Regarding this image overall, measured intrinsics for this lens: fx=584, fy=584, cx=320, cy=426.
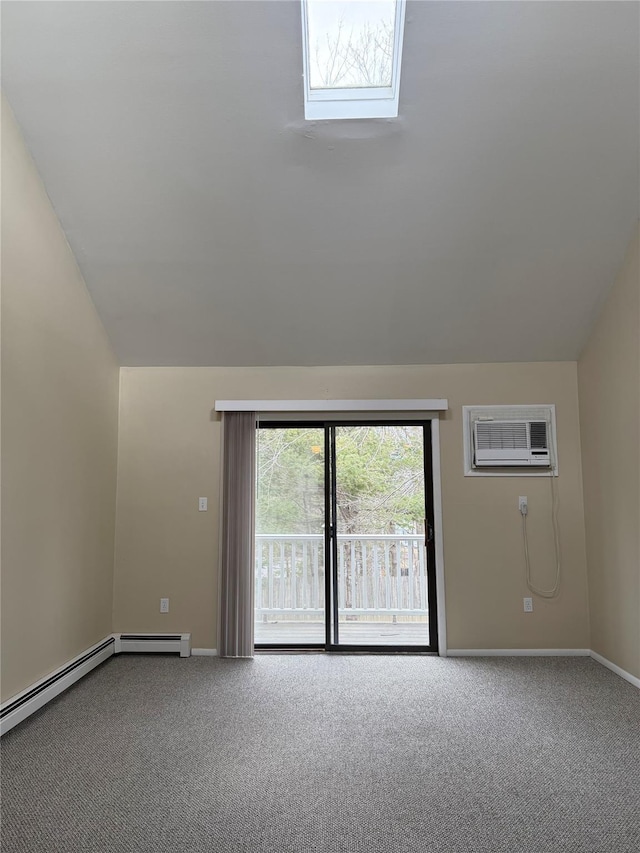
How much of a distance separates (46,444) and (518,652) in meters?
3.69

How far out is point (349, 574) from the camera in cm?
486

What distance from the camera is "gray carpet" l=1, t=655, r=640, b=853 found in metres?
2.13

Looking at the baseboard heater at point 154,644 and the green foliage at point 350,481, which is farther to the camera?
the green foliage at point 350,481

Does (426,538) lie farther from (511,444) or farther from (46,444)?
(46,444)

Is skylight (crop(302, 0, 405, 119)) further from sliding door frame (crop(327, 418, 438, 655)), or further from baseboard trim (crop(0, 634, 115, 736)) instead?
baseboard trim (crop(0, 634, 115, 736))

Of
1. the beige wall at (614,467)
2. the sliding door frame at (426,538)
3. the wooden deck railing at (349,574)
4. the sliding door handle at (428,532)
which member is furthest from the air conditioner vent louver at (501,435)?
the wooden deck railing at (349,574)

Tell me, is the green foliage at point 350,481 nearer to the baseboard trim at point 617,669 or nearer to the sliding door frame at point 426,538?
the sliding door frame at point 426,538

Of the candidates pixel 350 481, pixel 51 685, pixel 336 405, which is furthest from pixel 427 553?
pixel 51 685

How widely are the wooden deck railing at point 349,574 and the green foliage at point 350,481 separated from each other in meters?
0.11

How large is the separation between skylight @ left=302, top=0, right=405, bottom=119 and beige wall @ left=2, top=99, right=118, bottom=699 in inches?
64.9

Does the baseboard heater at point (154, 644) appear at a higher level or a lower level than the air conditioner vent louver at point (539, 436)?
lower

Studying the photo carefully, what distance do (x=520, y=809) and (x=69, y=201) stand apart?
392cm

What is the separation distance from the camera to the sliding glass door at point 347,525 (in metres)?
4.81

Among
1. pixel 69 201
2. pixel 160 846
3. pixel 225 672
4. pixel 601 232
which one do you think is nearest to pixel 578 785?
pixel 160 846
